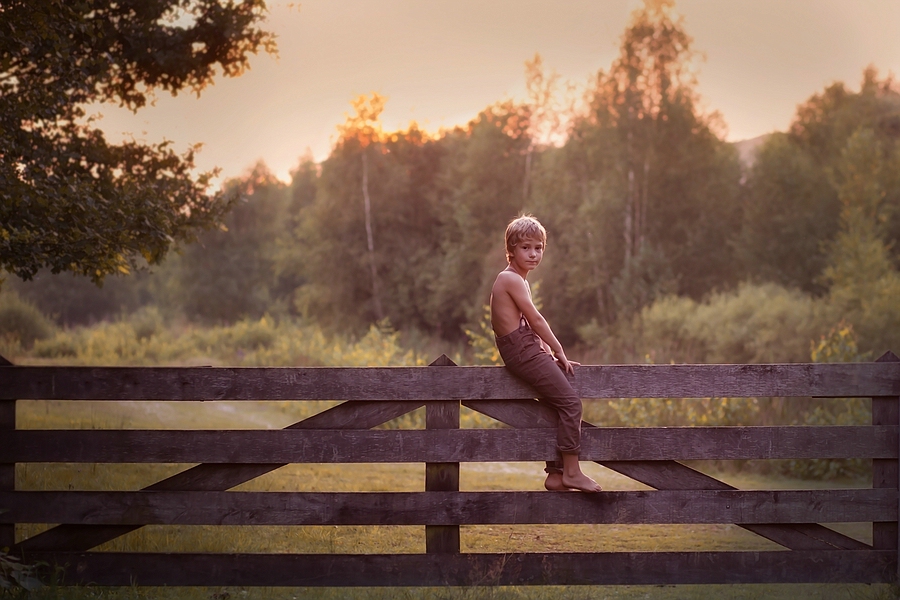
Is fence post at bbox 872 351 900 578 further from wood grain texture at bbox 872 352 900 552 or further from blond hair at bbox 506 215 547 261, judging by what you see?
blond hair at bbox 506 215 547 261

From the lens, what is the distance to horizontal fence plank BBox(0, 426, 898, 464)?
576 cm

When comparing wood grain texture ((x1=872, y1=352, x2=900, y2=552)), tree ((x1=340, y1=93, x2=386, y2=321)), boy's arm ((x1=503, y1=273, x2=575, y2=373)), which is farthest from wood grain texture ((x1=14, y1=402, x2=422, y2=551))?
tree ((x1=340, y1=93, x2=386, y2=321))

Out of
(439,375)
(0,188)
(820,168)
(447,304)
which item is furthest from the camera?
(447,304)

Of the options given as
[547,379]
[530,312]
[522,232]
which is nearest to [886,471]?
[547,379]

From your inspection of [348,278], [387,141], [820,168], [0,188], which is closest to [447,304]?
[348,278]

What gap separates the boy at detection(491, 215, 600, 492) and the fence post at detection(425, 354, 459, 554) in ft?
1.57

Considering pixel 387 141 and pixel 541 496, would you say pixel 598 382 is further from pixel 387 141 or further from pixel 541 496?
pixel 387 141

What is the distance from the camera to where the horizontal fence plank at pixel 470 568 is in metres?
5.77

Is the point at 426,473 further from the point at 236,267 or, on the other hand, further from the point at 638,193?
the point at 236,267

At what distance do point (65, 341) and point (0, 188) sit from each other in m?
25.4

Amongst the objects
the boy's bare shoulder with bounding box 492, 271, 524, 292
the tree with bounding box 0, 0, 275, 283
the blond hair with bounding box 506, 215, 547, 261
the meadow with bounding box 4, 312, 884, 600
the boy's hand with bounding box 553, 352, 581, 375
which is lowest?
the meadow with bounding box 4, 312, 884, 600

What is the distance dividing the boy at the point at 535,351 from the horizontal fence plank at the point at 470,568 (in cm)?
63

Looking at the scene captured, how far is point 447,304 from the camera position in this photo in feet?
157

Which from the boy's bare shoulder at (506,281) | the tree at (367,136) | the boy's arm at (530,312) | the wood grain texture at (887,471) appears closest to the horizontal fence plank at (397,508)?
the wood grain texture at (887,471)
